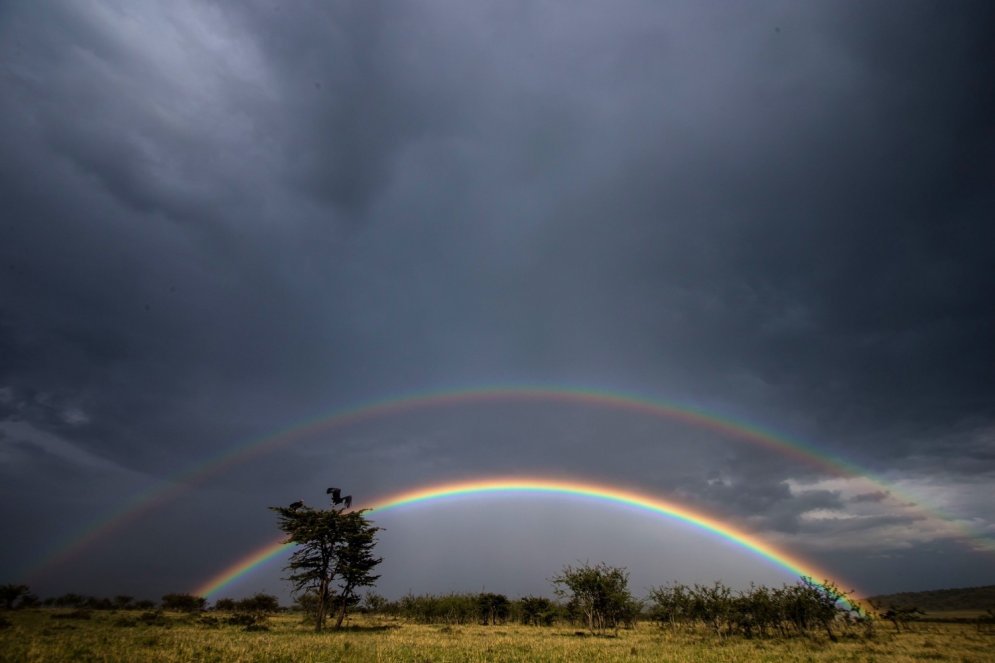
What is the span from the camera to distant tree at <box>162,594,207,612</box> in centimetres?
7731

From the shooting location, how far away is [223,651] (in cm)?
2212

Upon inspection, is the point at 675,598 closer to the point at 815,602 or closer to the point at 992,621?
the point at 815,602

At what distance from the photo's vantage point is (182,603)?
77.4 metres

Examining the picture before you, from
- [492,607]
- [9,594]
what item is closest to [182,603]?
[9,594]

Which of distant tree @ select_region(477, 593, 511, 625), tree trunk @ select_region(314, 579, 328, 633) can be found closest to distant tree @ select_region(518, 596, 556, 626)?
distant tree @ select_region(477, 593, 511, 625)

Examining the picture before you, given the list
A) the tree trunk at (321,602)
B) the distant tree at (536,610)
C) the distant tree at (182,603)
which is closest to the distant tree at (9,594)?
the distant tree at (182,603)

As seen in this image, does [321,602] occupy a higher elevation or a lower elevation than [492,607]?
higher

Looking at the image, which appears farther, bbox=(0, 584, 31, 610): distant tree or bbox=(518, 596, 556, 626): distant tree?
bbox=(518, 596, 556, 626): distant tree

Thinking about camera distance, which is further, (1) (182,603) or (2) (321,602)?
(1) (182,603)

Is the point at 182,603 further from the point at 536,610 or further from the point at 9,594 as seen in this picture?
the point at 536,610

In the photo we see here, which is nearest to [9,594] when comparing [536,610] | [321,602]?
[321,602]

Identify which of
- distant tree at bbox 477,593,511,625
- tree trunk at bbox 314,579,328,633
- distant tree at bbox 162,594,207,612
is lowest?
distant tree at bbox 477,593,511,625

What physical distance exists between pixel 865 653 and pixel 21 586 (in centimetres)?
9561

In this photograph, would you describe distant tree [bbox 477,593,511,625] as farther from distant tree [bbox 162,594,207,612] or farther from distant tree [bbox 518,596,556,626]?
distant tree [bbox 162,594,207,612]
